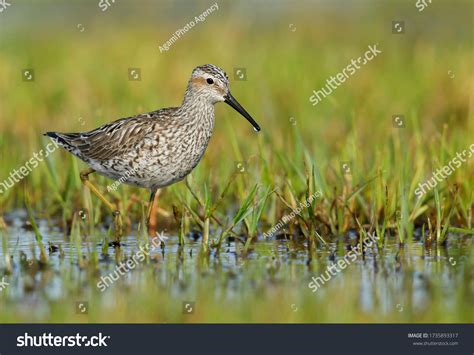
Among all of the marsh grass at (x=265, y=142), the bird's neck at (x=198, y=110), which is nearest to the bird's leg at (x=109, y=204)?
the marsh grass at (x=265, y=142)

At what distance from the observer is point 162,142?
1059 cm

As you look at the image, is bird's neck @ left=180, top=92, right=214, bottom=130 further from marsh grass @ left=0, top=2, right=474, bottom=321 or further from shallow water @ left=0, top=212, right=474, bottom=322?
shallow water @ left=0, top=212, right=474, bottom=322

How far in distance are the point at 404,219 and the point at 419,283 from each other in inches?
52.7

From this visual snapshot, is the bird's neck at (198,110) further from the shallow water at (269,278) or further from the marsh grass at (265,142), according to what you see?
the shallow water at (269,278)

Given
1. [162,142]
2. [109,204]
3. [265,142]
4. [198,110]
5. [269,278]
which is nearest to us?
[269,278]

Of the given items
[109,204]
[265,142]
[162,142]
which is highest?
[265,142]

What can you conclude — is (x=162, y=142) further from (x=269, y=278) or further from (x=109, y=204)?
(x=269, y=278)

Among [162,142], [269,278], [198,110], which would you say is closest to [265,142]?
[198,110]

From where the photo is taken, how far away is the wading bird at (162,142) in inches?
416

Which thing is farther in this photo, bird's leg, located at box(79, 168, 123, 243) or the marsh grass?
bird's leg, located at box(79, 168, 123, 243)

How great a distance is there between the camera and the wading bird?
34.7ft

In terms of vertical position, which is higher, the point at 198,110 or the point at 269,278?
the point at 198,110

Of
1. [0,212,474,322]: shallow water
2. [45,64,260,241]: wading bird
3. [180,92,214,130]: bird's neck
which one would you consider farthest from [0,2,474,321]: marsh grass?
[180,92,214,130]: bird's neck
